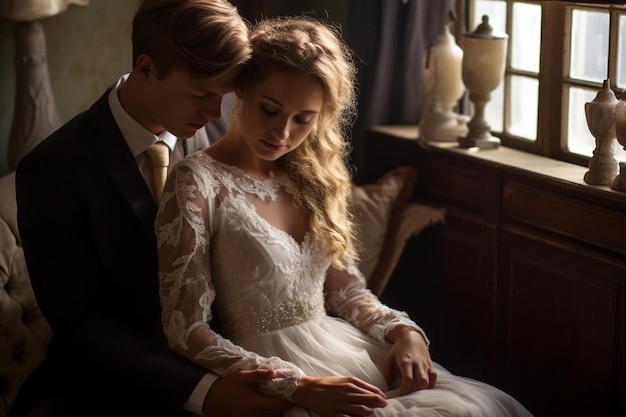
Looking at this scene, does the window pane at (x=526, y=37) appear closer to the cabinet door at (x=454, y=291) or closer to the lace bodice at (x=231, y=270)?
the cabinet door at (x=454, y=291)

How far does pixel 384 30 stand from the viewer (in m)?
3.27

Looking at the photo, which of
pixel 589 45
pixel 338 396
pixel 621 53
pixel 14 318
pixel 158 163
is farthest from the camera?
pixel 589 45

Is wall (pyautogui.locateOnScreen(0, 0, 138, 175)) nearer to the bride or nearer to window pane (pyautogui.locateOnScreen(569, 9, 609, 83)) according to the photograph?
the bride

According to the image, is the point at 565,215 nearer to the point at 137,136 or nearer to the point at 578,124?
the point at 578,124

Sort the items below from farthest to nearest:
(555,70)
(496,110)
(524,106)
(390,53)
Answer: (390,53)
(496,110)
(524,106)
(555,70)

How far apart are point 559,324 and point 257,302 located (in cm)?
97

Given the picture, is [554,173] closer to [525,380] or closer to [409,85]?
[525,380]

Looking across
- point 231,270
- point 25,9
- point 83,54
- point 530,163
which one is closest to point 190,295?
point 231,270

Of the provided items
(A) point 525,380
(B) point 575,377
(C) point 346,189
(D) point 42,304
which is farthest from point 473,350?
(D) point 42,304

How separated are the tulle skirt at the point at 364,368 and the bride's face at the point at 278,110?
42 centimetres

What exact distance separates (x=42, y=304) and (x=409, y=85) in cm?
164

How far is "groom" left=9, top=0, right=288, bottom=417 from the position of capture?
209 centimetres

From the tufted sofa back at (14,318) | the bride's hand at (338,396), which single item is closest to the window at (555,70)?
the bride's hand at (338,396)

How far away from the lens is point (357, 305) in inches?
93.4
